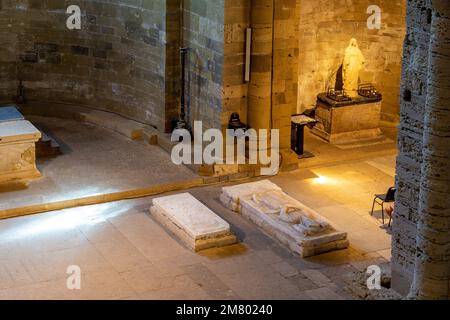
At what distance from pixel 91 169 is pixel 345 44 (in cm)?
585

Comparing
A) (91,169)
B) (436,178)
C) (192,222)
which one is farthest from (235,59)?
(436,178)

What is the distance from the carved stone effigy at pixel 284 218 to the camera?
42.4ft

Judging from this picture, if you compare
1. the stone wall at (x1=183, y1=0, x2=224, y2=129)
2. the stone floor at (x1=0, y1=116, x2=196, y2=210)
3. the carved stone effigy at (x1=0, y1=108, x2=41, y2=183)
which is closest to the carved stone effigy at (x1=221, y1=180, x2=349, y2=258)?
the stone floor at (x1=0, y1=116, x2=196, y2=210)

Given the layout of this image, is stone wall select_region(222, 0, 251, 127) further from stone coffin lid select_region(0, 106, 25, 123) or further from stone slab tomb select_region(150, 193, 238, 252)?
stone coffin lid select_region(0, 106, 25, 123)

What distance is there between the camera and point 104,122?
58.8 feet

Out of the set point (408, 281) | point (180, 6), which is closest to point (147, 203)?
point (180, 6)

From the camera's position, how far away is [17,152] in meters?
15.0

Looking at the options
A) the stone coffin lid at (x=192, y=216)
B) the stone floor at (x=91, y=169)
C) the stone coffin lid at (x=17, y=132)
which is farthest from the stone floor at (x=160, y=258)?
the stone coffin lid at (x=17, y=132)

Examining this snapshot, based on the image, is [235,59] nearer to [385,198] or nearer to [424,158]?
[385,198]

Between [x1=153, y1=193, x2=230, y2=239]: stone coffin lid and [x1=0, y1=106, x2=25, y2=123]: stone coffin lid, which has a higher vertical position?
[x1=0, y1=106, x2=25, y2=123]: stone coffin lid

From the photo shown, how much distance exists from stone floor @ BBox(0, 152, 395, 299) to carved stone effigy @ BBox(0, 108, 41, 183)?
1.28 meters

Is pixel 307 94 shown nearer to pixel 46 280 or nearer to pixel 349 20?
pixel 349 20

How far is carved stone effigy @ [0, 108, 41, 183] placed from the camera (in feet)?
48.7

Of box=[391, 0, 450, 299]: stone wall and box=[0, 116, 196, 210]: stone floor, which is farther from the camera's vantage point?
box=[0, 116, 196, 210]: stone floor
